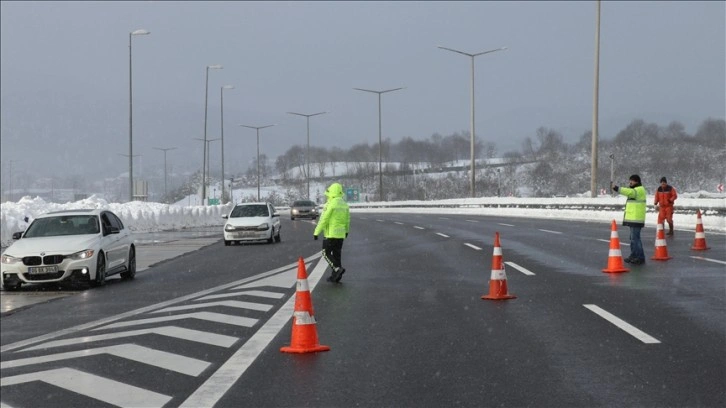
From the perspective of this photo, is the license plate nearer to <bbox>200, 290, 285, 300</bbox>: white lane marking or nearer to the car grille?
the car grille

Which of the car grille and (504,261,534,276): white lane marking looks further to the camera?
(504,261,534,276): white lane marking

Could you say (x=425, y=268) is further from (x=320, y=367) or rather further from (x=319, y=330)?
(x=320, y=367)

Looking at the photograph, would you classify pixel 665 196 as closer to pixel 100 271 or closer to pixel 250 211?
pixel 250 211

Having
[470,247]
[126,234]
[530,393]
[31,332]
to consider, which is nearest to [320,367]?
[530,393]

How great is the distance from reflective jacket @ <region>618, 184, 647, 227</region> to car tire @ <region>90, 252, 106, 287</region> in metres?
9.75

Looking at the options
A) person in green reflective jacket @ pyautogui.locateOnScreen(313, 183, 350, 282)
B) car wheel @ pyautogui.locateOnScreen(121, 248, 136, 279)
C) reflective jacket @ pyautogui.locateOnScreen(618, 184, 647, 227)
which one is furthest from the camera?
car wheel @ pyautogui.locateOnScreen(121, 248, 136, 279)

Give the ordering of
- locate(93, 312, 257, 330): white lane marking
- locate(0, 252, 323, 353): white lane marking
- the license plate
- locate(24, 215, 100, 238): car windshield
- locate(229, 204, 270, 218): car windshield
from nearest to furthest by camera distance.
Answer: locate(0, 252, 323, 353): white lane marking, locate(93, 312, 257, 330): white lane marking, the license plate, locate(24, 215, 100, 238): car windshield, locate(229, 204, 270, 218): car windshield

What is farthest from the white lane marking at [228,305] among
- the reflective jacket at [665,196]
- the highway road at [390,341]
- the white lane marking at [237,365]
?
the reflective jacket at [665,196]

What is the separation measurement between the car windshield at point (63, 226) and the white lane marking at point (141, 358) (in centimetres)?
840

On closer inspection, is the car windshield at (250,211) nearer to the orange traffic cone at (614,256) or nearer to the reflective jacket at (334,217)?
the reflective jacket at (334,217)

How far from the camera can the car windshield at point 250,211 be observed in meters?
32.0

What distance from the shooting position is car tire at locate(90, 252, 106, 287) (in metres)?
16.9

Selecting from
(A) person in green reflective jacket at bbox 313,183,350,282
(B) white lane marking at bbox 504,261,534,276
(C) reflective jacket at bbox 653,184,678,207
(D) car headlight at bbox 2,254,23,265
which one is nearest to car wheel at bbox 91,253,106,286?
(D) car headlight at bbox 2,254,23,265

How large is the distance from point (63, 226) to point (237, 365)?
34.9 feet
